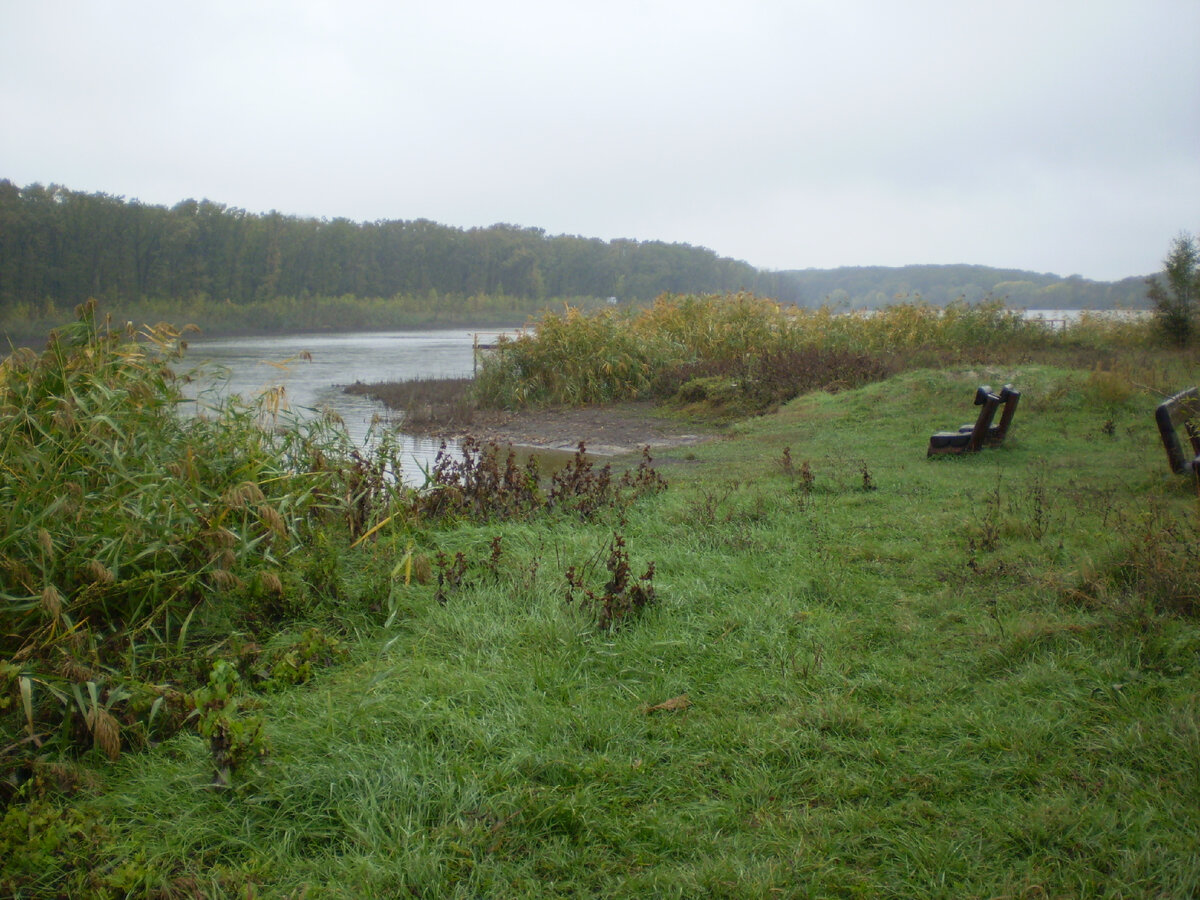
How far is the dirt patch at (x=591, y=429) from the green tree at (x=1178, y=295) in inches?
430

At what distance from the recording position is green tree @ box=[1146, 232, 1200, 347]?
16.1 meters

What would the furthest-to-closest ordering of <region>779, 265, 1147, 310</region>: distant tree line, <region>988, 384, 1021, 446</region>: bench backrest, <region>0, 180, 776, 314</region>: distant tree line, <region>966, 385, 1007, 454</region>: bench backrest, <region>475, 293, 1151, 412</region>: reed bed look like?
Result: <region>779, 265, 1147, 310</region>: distant tree line < <region>0, 180, 776, 314</region>: distant tree line < <region>475, 293, 1151, 412</region>: reed bed < <region>988, 384, 1021, 446</region>: bench backrest < <region>966, 385, 1007, 454</region>: bench backrest

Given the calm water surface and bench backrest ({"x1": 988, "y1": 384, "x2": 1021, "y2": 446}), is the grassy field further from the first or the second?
bench backrest ({"x1": 988, "y1": 384, "x2": 1021, "y2": 446})

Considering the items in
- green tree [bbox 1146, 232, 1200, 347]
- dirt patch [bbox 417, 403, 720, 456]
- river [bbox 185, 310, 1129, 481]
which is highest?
green tree [bbox 1146, 232, 1200, 347]

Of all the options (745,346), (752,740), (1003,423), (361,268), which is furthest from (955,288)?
(752,740)

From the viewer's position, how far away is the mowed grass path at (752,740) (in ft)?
6.80

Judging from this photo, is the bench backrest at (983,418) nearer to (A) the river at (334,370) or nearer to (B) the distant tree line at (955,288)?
(A) the river at (334,370)

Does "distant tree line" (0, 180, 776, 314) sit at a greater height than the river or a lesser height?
greater

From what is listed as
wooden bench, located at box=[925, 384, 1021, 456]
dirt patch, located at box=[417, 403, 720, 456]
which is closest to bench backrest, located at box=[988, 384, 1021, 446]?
wooden bench, located at box=[925, 384, 1021, 456]

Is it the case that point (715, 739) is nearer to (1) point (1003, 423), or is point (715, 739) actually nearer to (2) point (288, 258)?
(1) point (1003, 423)

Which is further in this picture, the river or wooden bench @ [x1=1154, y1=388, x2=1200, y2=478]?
the river

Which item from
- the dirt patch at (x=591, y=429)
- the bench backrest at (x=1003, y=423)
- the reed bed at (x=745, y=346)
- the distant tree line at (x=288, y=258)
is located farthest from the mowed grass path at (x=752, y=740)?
the distant tree line at (x=288, y=258)

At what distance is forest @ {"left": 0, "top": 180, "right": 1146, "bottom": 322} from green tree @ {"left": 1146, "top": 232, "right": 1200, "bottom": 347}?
3.92ft

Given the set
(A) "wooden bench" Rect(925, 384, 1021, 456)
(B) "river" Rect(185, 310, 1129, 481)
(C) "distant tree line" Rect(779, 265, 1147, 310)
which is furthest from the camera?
(C) "distant tree line" Rect(779, 265, 1147, 310)
